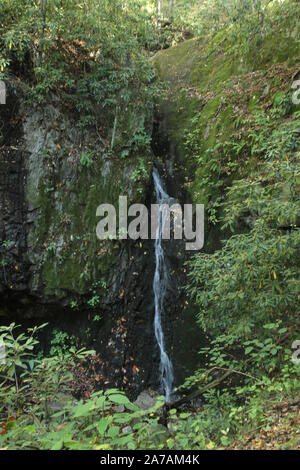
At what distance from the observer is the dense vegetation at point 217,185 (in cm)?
292

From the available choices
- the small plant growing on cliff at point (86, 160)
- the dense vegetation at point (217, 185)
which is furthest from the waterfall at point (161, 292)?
the small plant growing on cliff at point (86, 160)

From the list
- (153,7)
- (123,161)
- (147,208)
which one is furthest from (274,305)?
(153,7)

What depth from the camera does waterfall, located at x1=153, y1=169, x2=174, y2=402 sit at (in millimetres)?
7145

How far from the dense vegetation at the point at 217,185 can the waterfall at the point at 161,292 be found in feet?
1.99

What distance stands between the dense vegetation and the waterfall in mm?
606

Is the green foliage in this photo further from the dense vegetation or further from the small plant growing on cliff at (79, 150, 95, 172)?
the small plant growing on cliff at (79, 150, 95, 172)

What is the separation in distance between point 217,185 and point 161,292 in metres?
2.80

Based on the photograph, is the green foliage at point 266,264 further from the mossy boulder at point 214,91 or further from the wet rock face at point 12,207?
the wet rock face at point 12,207

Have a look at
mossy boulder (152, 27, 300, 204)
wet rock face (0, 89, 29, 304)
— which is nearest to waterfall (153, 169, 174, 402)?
mossy boulder (152, 27, 300, 204)

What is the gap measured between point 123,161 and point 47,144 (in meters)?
1.91

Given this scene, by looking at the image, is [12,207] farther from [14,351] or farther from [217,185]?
[14,351]

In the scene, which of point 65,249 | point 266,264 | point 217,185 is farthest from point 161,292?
point 266,264

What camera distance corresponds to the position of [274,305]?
3.41 meters
